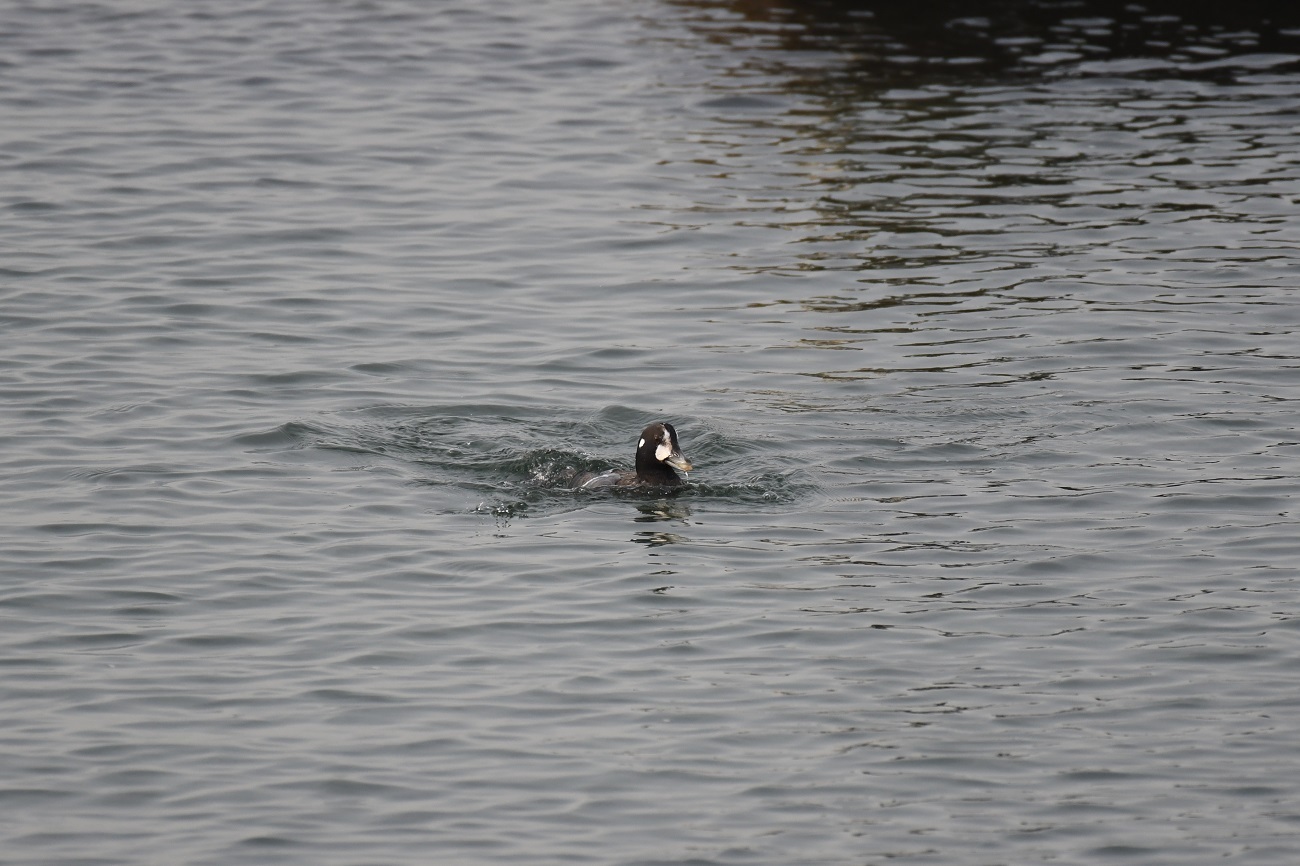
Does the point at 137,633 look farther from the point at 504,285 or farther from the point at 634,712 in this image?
the point at 504,285

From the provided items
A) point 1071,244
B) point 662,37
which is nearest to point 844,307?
point 1071,244

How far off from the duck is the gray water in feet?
0.61

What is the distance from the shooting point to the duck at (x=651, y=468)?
1241 centimetres

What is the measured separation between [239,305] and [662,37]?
1191 centimetres

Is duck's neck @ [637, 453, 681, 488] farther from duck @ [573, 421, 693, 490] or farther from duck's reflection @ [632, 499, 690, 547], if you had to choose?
duck's reflection @ [632, 499, 690, 547]

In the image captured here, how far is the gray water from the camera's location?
8430 millimetres

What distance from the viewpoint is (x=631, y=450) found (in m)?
13.7

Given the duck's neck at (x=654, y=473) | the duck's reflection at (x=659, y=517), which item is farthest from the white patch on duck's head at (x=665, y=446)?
the duck's reflection at (x=659, y=517)

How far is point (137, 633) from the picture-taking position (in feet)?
32.9

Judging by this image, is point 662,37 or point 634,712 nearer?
point 634,712

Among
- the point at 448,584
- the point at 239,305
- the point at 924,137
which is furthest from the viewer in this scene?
the point at 924,137

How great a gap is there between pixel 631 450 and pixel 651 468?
3.66 feet

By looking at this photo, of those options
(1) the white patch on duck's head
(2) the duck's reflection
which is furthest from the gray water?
(1) the white patch on duck's head

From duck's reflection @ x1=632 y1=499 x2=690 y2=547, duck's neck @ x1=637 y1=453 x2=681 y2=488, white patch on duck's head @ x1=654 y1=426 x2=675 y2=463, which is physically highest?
white patch on duck's head @ x1=654 y1=426 x2=675 y2=463
